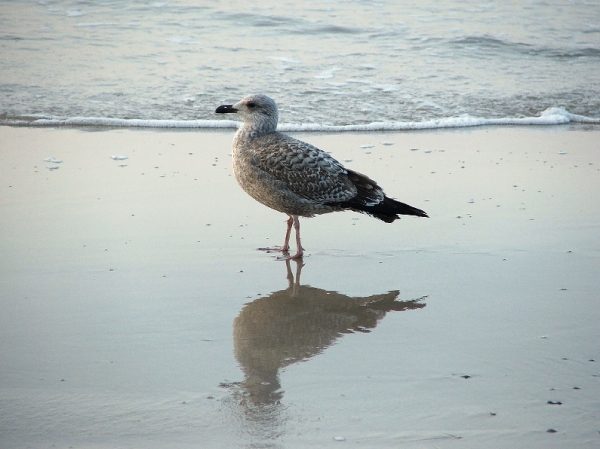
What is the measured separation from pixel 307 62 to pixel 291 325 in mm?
9475

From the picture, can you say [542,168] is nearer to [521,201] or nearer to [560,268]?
[521,201]

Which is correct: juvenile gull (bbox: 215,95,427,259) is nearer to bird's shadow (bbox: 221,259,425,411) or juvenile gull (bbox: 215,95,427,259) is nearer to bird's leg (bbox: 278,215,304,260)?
bird's leg (bbox: 278,215,304,260)

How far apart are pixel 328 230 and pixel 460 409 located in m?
2.90

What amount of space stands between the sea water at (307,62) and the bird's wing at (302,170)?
154 inches

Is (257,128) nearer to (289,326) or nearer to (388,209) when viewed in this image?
(388,209)

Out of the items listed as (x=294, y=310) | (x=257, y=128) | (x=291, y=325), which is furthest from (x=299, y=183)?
(x=291, y=325)

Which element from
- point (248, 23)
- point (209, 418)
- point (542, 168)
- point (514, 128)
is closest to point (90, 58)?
point (248, 23)

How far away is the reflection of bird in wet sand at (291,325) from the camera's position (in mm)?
3529

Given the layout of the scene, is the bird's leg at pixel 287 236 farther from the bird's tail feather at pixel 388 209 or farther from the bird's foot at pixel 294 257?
the bird's tail feather at pixel 388 209

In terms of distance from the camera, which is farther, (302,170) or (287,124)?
(287,124)

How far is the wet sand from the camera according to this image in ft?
Result: 10.2

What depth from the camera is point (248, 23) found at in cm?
1567

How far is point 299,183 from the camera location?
5.48 metres

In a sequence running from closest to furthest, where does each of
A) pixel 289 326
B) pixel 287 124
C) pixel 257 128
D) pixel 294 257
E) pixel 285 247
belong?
pixel 289 326
pixel 294 257
pixel 285 247
pixel 257 128
pixel 287 124
